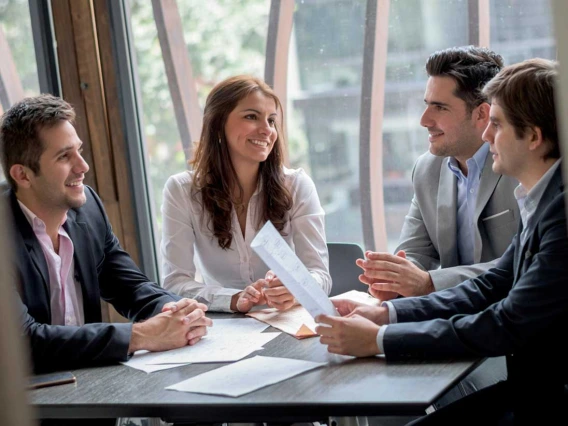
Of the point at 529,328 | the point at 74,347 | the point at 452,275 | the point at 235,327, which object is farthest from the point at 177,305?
the point at 529,328

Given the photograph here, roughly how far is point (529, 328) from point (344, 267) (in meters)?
1.40

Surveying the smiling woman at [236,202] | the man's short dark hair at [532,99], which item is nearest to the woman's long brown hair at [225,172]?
the smiling woman at [236,202]

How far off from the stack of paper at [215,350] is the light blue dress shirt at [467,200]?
3.25 ft

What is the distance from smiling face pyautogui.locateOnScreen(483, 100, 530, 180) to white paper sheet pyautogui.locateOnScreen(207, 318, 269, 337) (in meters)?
0.91

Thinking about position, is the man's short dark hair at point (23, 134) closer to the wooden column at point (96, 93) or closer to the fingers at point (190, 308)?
the fingers at point (190, 308)

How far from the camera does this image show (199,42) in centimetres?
425

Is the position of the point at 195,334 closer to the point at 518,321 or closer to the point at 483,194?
the point at 518,321

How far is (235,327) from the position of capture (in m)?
2.55

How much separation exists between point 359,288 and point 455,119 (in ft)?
2.65

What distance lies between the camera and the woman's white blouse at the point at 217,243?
3.13 meters

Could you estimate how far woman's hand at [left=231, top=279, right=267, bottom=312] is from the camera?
107 inches

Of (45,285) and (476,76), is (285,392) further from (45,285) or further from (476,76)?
(476,76)

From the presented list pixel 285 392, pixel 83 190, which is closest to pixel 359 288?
pixel 83 190

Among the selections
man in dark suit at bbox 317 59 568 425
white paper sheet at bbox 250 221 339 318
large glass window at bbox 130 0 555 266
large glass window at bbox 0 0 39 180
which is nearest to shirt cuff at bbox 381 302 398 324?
man in dark suit at bbox 317 59 568 425
